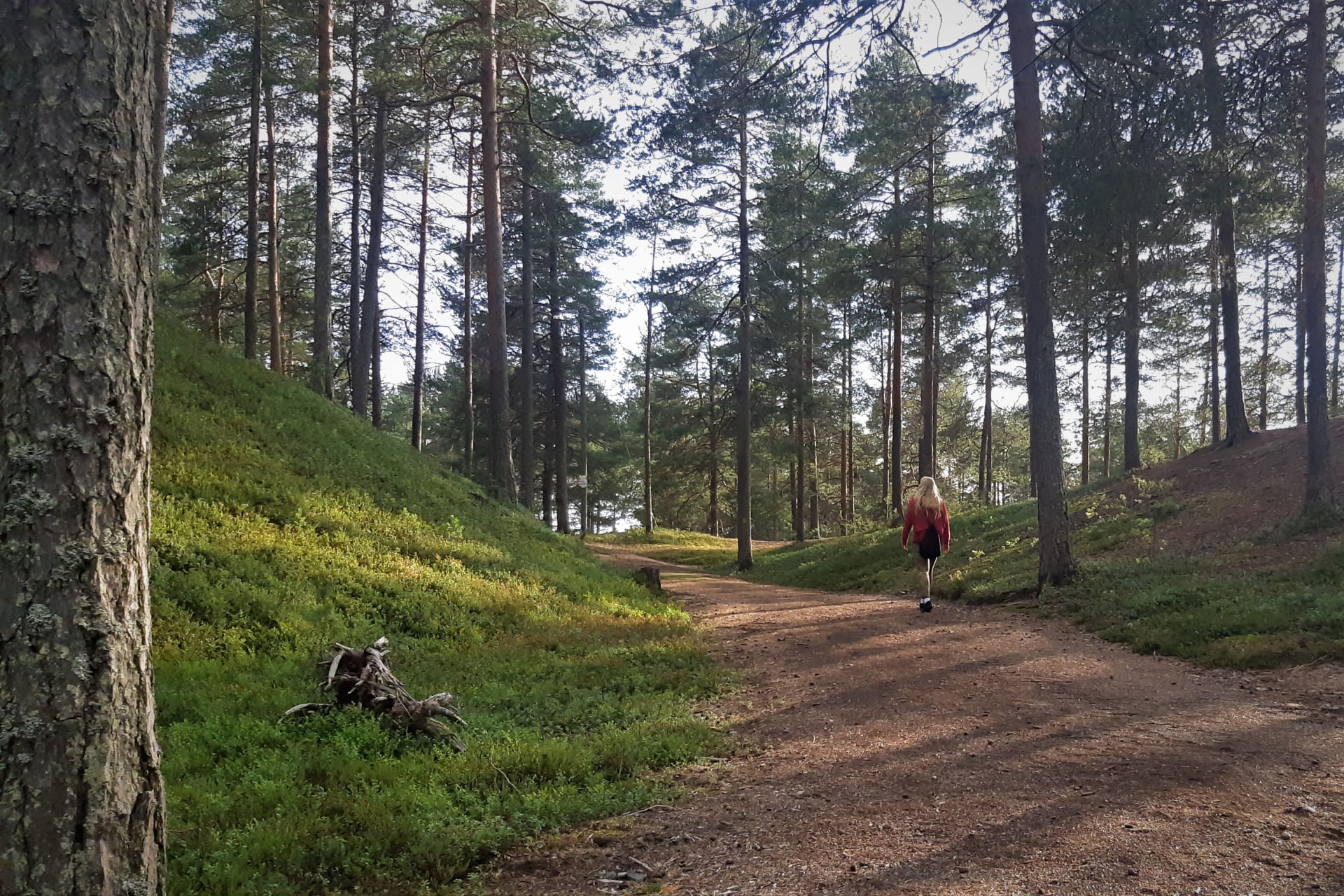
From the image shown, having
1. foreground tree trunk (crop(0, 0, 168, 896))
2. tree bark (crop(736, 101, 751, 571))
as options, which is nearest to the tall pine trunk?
tree bark (crop(736, 101, 751, 571))

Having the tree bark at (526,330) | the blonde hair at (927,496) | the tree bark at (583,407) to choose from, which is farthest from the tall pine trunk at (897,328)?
the tree bark at (583,407)

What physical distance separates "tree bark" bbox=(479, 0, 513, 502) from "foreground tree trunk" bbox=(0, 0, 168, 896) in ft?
48.1

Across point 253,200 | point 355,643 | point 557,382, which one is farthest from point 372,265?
point 355,643

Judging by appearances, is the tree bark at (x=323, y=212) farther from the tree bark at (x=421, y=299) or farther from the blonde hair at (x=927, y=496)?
the blonde hair at (x=927, y=496)

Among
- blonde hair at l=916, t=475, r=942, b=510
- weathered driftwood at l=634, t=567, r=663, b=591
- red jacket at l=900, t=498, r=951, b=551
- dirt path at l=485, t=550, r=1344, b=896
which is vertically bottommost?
weathered driftwood at l=634, t=567, r=663, b=591

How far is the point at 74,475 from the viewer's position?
7.77 feet

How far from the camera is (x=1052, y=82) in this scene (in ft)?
38.7

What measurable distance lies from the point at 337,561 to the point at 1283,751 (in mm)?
8789

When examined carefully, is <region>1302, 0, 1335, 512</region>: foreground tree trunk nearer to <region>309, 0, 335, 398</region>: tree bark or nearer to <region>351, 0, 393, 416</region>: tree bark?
<region>309, 0, 335, 398</region>: tree bark

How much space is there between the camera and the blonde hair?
10.9m

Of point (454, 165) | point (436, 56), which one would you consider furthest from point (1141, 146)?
point (454, 165)

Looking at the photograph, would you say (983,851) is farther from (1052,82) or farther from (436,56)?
(436,56)

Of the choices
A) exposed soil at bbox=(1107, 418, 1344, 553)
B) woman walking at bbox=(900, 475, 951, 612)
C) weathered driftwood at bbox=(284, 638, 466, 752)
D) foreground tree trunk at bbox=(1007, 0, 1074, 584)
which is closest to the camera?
weathered driftwood at bbox=(284, 638, 466, 752)

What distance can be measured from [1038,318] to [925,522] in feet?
11.3
